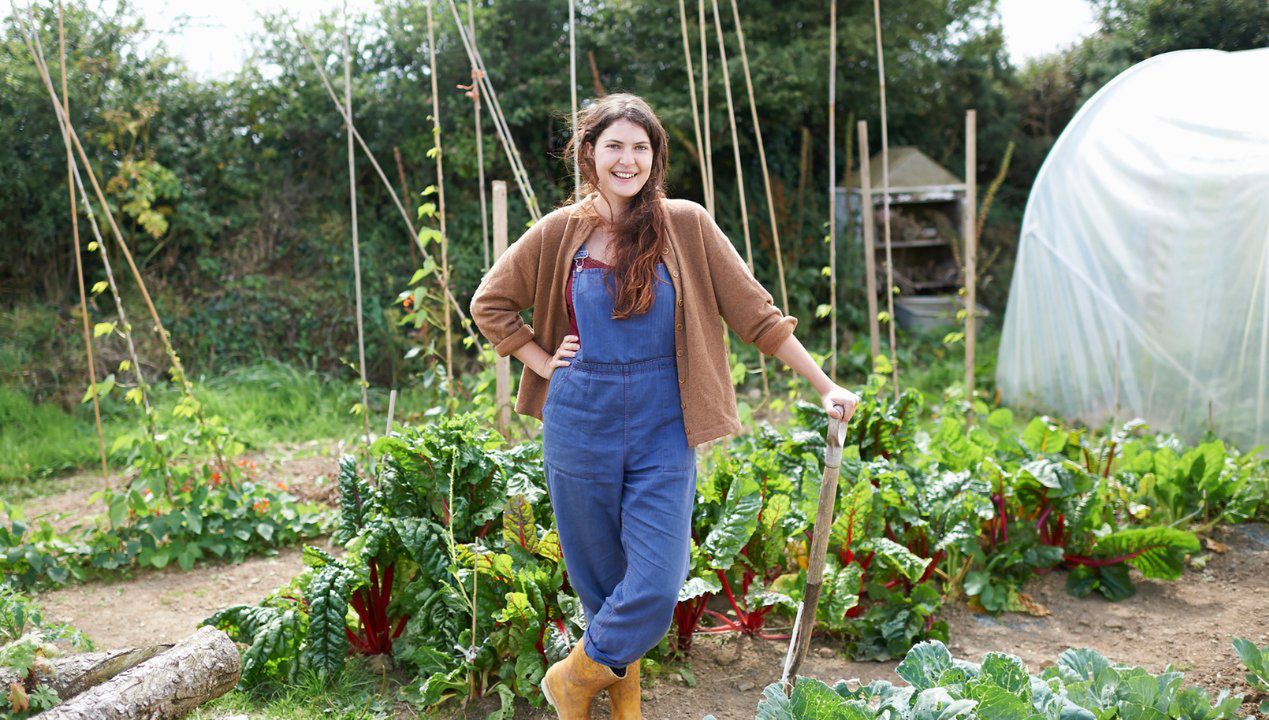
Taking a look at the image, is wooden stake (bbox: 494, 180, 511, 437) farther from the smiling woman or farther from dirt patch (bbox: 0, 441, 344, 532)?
the smiling woman

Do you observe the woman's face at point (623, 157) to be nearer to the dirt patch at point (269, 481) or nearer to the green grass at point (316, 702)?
the green grass at point (316, 702)

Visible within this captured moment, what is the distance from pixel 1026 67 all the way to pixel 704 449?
787 centimetres

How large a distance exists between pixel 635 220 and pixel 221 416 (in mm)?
4721

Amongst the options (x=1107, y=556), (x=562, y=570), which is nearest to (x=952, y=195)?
(x=1107, y=556)

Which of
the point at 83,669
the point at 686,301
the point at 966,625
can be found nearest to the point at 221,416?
the point at 83,669

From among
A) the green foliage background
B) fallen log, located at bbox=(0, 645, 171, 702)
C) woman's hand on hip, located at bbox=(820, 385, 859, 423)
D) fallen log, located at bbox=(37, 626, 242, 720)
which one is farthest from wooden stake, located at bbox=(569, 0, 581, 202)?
the green foliage background

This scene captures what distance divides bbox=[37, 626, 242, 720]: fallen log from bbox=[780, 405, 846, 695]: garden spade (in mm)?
1480

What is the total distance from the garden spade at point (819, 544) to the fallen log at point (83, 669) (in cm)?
169

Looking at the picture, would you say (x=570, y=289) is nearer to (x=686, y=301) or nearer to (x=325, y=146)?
(x=686, y=301)

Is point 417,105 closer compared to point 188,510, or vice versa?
point 188,510

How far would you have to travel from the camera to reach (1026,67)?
Answer: 1048 centimetres

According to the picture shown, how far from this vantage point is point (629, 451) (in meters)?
2.11

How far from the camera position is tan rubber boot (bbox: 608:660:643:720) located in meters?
2.30

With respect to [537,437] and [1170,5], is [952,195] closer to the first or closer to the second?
[1170,5]
